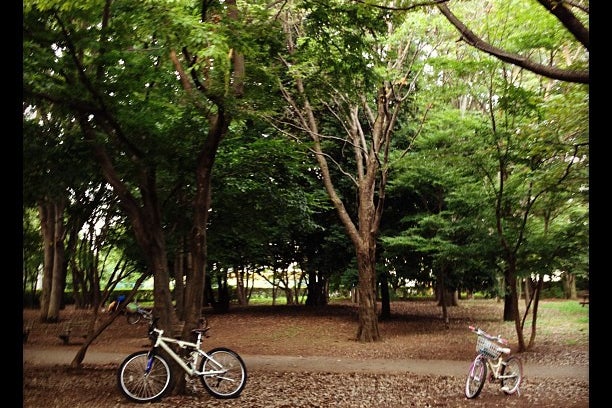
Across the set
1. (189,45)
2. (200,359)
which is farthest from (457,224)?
(189,45)

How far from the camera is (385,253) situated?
65.1ft

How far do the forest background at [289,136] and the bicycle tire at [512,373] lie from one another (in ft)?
11.8

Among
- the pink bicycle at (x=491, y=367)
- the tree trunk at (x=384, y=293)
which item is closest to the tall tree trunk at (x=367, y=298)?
the tree trunk at (x=384, y=293)

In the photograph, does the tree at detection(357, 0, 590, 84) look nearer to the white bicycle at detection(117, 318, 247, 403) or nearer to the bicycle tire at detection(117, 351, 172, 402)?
the white bicycle at detection(117, 318, 247, 403)

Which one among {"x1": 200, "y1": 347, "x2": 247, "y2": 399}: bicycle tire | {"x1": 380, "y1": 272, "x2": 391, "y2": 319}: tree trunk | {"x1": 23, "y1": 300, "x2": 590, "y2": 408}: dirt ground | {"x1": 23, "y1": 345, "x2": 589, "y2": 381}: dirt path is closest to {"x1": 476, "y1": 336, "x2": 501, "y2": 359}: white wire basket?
{"x1": 23, "y1": 300, "x2": 590, "y2": 408}: dirt ground

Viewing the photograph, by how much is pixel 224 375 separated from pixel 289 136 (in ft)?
28.3

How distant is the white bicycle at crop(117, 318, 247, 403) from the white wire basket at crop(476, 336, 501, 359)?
3650 mm

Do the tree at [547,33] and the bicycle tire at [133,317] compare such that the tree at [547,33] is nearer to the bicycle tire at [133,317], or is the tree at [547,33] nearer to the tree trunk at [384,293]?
the tree trunk at [384,293]

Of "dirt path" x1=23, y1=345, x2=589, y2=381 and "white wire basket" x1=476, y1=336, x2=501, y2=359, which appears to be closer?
"white wire basket" x1=476, y1=336, x2=501, y2=359

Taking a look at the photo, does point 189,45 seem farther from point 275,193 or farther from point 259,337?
point 259,337

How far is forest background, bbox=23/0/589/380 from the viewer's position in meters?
7.60

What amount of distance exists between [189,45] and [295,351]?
10357 millimetres

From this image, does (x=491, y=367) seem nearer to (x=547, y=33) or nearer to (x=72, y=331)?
(x=547, y=33)

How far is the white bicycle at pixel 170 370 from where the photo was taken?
7625mm
